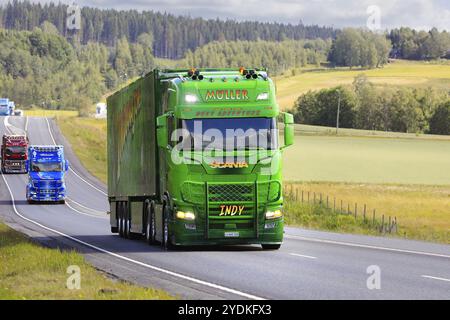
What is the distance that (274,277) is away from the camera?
773 inches

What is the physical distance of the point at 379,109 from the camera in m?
162

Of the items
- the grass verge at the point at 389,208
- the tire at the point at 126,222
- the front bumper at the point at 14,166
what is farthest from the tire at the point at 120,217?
the front bumper at the point at 14,166

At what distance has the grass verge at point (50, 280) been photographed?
645 inches

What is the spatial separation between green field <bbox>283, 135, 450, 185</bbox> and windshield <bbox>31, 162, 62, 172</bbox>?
21.3 metres

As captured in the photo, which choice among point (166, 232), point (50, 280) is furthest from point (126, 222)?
point (50, 280)

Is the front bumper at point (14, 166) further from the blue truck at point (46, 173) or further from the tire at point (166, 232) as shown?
the tire at point (166, 232)

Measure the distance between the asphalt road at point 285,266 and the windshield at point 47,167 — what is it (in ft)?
90.2

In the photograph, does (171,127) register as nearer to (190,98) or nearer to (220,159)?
(190,98)

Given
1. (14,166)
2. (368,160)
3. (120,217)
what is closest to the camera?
(120,217)

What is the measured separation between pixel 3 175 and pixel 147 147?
6739 cm

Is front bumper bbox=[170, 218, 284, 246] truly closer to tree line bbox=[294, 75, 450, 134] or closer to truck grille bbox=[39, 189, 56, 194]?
truck grille bbox=[39, 189, 56, 194]

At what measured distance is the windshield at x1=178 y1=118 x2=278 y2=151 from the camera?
25.5 meters

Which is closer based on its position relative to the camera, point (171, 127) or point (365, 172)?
point (171, 127)

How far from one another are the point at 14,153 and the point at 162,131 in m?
68.4
